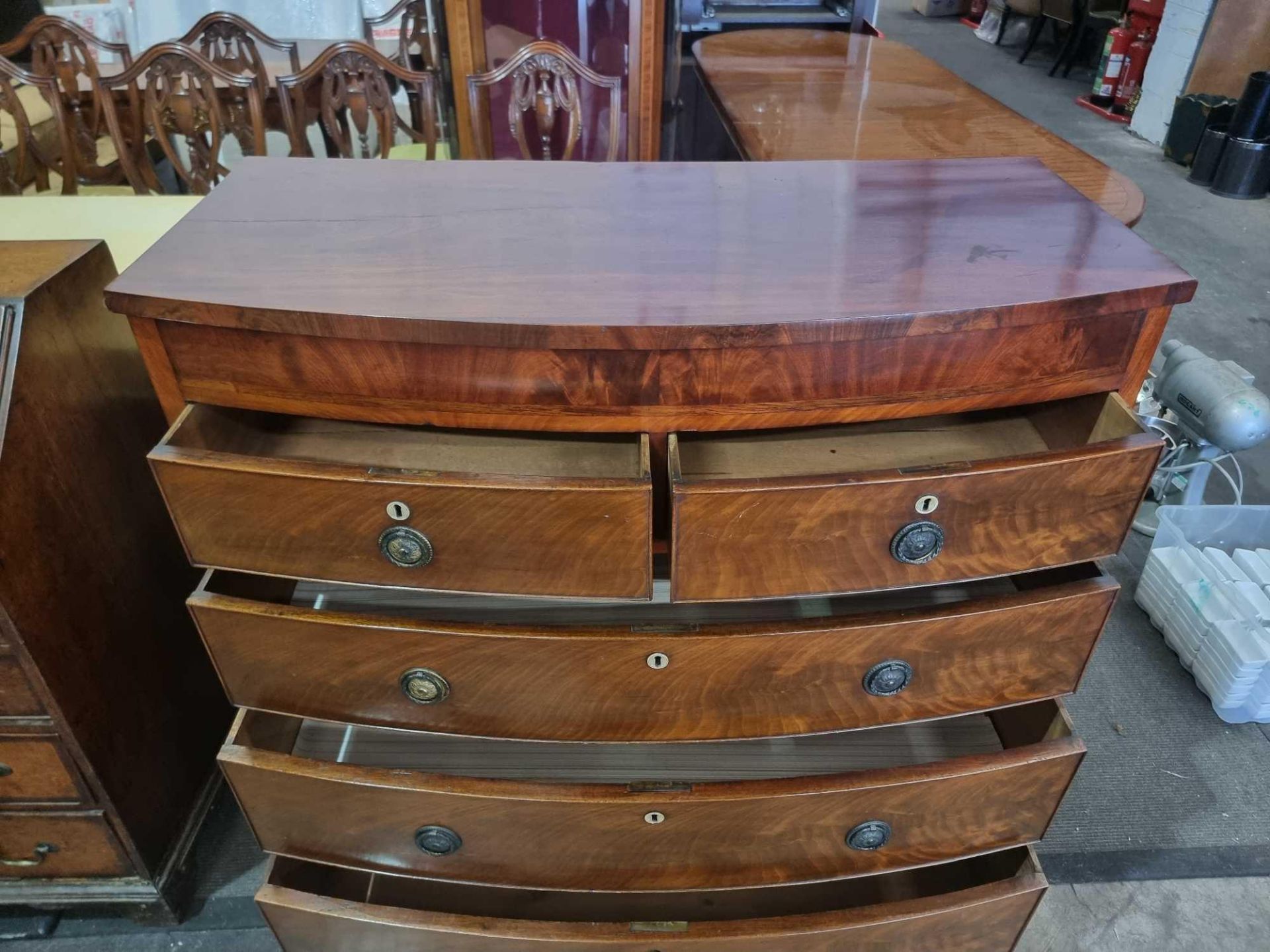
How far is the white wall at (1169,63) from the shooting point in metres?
3.96

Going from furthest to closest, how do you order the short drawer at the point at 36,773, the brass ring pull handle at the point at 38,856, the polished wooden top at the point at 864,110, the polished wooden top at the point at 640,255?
the polished wooden top at the point at 864,110
the brass ring pull handle at the point at 38,856
the short drawer at the point at 36,773
the polished wooden top at the point at 640,255

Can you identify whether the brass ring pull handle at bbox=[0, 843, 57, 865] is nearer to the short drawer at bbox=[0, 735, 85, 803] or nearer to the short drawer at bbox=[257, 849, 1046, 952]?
the short drawer at bbox=[0, 735, 85, 803]

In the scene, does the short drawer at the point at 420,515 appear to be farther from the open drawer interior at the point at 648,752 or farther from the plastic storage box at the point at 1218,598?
the plastic storage box at the point at 1218,598

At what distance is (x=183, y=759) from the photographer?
4.00ft

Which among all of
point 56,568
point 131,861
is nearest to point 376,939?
point 131,861

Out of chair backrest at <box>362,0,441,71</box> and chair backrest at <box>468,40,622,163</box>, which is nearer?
chair backrest at <box>468,40,622,163</box>

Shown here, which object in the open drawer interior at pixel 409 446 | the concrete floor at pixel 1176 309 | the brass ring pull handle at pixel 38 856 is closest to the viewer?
the open drawer interior at pixel 409 446

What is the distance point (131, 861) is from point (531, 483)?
87cm

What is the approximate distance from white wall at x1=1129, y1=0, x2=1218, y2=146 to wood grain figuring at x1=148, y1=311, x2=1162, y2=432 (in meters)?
4.22

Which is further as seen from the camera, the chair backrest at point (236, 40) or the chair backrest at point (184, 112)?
the chair backrest at point (236, 40)

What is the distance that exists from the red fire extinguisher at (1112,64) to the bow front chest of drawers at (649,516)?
4565mm

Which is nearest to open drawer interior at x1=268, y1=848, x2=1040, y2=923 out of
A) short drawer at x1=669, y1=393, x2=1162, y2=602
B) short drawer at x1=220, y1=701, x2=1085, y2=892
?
short drawer at x1=220, y1=701, x2=1085, y2=892

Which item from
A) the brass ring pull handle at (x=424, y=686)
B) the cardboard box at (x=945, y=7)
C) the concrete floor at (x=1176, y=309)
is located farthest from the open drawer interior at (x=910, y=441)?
the cardboard box at (x=945, y=7)

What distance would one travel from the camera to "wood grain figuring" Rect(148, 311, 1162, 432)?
68 cm
